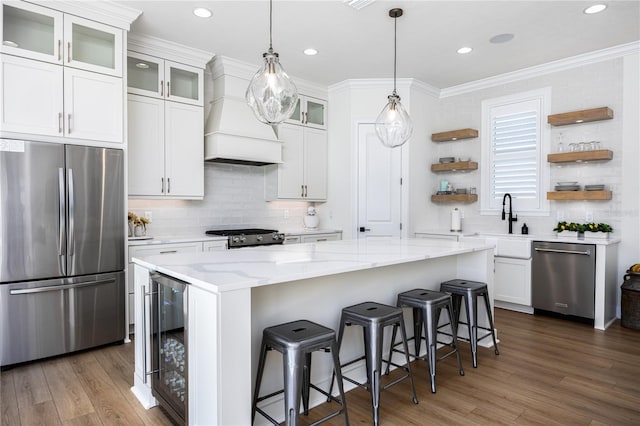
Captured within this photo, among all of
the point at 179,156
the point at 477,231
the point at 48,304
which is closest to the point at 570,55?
the point at 477,231

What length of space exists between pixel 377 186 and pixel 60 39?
3.82 meters

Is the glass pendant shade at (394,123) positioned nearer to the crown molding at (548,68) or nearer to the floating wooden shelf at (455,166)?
the floating wooden shelf at (455,166)

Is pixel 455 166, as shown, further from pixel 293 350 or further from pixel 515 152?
pixel 293 350

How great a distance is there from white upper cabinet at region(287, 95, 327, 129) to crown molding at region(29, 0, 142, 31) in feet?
7.53

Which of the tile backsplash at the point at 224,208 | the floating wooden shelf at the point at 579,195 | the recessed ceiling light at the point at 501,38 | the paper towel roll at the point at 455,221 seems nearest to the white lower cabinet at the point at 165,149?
the tile backsplash at the point at 224,208

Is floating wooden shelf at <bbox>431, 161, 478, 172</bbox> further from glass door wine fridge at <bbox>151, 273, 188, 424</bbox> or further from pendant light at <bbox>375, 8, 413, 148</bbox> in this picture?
glass door wine fridge at <bbox>151, 273, 188, 424</bbox>

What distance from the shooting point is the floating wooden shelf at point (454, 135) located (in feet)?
17.4

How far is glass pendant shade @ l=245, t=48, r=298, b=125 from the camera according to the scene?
252 cm

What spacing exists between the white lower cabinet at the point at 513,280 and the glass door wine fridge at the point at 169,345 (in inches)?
151

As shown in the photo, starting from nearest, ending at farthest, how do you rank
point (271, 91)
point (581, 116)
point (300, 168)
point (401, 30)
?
point (271, 91)
point (401, 30)
point (581, 116)
point (300, 168)

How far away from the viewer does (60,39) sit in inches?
124

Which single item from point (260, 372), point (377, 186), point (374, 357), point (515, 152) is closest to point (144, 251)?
point (260, 372)

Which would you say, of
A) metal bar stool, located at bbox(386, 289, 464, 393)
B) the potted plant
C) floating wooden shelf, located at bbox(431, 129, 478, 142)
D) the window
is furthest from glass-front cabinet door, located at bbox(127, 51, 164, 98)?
the potted plant

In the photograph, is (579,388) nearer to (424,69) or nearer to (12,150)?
(424,69)
